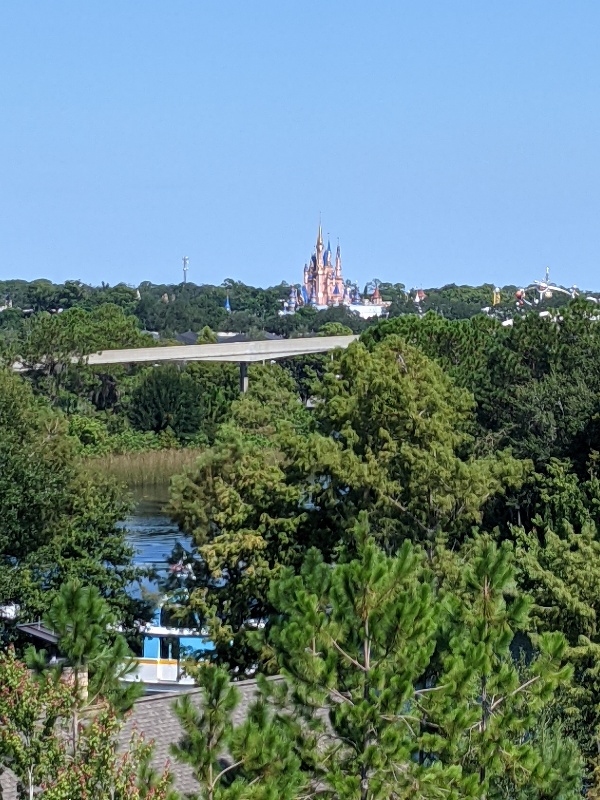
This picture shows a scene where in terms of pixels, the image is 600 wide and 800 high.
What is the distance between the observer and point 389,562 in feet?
47.8

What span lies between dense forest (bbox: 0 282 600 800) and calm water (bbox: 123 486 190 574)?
634 cm

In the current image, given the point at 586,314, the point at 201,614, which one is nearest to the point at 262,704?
the point at 201,614

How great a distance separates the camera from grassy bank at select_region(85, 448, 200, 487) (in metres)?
60.6

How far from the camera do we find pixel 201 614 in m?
26.6

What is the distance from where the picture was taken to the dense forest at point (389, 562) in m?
14.0

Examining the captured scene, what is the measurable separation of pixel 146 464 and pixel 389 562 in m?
50.4

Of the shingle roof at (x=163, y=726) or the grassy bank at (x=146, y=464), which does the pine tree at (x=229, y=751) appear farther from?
the grassy bank at (x=146, y=464)

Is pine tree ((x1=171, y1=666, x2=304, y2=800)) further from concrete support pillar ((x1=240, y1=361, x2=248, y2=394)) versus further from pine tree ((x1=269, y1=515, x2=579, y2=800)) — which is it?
concrete support pillar ((x1=240, y1=361, x2=248, y2=394))

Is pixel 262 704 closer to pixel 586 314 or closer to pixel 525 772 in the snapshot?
pixel 525 772

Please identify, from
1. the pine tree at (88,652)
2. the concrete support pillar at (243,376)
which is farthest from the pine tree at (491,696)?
the concrete support pillar at (243,376)

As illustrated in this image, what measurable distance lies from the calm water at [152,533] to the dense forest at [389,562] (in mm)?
6343

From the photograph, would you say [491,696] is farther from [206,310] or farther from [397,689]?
[206,310]

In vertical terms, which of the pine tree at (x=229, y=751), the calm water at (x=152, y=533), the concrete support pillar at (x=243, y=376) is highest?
the pine tree at (x=229, y=751)

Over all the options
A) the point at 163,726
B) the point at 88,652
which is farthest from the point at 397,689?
the point at 163,726
